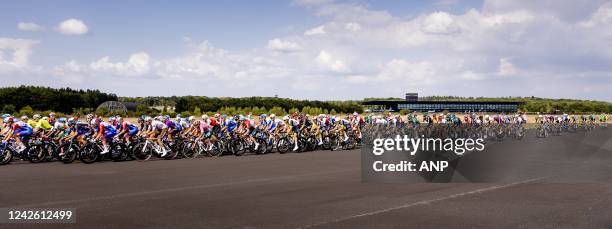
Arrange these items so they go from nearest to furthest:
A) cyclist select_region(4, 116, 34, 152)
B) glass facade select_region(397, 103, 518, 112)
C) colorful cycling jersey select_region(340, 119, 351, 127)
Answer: cyclist select_region(4, 116, 34, 152) < colorful cycling jersey select_region(340, 119, 351, 127) < glass facade select_region(397, 103, 518, 112)

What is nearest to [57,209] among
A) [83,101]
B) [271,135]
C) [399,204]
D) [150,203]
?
[150,203]

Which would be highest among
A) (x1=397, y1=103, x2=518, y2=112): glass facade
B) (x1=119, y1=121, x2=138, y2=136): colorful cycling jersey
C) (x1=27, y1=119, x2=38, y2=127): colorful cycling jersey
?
(x1=27, y1=119, x2=38, y2=127): colorful cycling jersey

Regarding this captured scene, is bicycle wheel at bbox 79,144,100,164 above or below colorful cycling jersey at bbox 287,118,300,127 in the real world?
below

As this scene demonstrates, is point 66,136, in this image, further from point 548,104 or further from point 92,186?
point 548,104

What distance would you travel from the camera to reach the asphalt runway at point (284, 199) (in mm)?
9383

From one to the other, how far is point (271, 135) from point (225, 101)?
5637cm

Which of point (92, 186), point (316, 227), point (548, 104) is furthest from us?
point (548, 104)

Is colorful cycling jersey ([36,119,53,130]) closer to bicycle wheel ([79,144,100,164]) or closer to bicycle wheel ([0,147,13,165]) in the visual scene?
bicycle wheel ([0,147,13,165])

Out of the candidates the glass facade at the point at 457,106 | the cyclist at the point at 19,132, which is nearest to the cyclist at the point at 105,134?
the cyclist at the point at 19,132

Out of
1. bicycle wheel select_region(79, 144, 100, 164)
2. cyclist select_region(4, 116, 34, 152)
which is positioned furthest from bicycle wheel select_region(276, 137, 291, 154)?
cyclist select_region(4, 116, 34, 152)

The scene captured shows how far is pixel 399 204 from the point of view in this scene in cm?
1114

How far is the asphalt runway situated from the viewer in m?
9.38

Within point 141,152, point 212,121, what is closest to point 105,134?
point 141,152

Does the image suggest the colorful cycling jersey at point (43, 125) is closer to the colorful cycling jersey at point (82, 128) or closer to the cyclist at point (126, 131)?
the colorful cycling jersey at point (82, 128)
